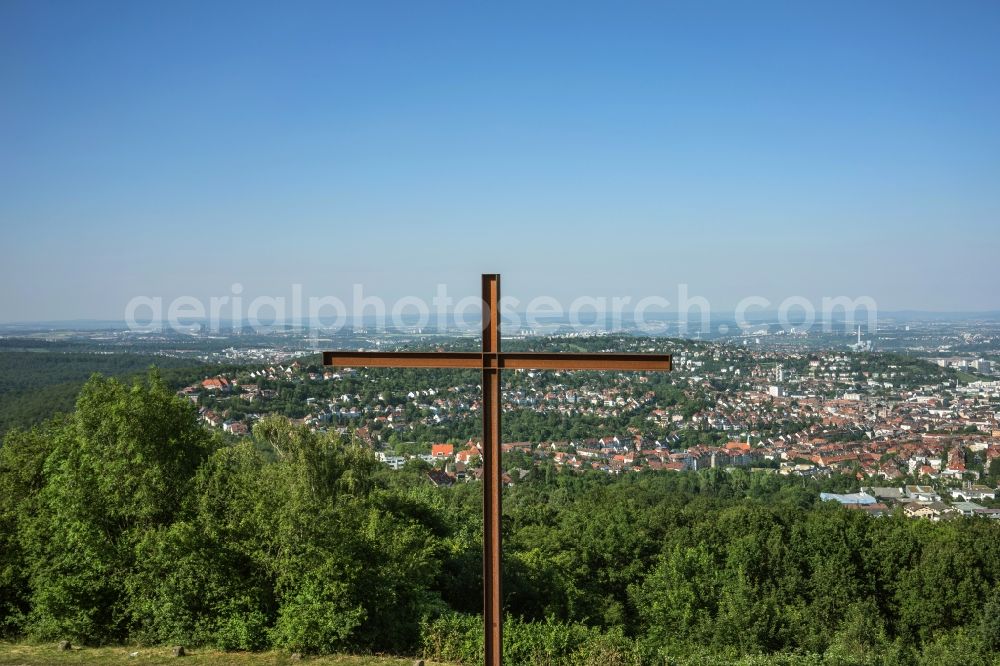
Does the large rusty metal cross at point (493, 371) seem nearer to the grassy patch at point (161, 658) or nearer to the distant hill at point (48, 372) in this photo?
the grassy patch at point (161, 658)

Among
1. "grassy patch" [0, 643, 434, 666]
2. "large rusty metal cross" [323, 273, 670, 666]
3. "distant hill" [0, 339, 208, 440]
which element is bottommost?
"grassy patch" [0, 643, 434, 666]

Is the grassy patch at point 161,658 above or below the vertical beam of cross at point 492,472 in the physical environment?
below

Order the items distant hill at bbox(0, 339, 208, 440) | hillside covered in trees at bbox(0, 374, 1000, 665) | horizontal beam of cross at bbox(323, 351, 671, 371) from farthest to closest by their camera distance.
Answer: distant hill at bbox(0, 339, 208, 440) → hillside covered in trees at bbox(0, 374, 1000, 665) → horizontal beam of cross at bbox(323, 351, 671, 371)

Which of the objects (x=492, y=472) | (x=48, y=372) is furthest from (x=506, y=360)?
(x=48, y=372)

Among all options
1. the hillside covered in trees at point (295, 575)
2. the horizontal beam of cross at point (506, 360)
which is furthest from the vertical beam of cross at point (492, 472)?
the hillside covered in trees at point (295, 575)

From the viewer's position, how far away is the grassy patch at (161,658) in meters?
7.94

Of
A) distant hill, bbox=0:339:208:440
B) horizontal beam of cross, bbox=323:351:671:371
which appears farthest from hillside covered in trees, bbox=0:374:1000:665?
distant hill, bbox=0:339:208:440

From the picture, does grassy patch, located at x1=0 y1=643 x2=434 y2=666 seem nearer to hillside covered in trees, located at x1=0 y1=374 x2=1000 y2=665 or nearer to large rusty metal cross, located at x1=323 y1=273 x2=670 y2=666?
hillside covered in trees, located at x1=0 y1=374 x2=1000 y2=665

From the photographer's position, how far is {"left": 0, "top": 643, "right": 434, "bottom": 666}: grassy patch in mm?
7941

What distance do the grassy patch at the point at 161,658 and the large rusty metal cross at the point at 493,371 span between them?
3017mm

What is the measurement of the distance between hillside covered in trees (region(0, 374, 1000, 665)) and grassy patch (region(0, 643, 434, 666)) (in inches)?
15.0

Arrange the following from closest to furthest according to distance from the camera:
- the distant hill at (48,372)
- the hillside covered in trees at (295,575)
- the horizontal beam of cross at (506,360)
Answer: the horizontal beam of cross at (506,360)
the hillside covered in trees at (295,575)
the distant hill at (48,372)

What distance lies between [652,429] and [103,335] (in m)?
35.0

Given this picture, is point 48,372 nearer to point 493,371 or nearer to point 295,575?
point 295,575
